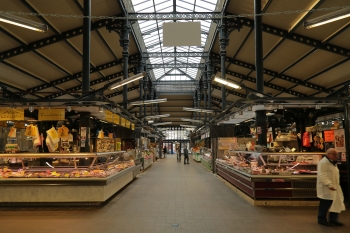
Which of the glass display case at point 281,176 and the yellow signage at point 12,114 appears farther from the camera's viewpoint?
the yellow signage at point 12,114

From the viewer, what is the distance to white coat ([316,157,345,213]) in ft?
17.7

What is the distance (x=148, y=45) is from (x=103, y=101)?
13898mm

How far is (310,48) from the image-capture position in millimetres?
13633

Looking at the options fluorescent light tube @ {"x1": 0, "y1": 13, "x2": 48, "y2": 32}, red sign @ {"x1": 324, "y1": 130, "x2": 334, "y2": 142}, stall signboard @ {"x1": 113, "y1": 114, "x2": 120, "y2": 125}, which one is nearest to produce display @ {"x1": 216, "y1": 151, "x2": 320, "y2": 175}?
red sign @ {"x1": 324, "y1": 130, "x2": 334, "y2": 142}

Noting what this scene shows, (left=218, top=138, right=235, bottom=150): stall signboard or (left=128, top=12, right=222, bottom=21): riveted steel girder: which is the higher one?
(left=128, top=12, right=222, bottom=21): riveted steel girder

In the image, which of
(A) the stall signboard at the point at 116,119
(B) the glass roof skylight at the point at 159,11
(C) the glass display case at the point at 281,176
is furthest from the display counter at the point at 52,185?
(B) the glass roof skylight at the point at 159,11

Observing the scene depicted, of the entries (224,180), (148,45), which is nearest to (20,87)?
(148,45)

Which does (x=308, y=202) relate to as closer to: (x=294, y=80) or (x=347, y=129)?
(x=347, y=129)

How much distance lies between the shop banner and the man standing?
2386 millimetres

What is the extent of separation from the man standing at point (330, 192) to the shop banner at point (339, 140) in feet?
7.83

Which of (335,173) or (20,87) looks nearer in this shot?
(335,173)

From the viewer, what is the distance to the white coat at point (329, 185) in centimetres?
539

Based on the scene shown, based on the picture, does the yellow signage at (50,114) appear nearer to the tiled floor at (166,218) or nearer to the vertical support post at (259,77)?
the tiled floor at (166,218)

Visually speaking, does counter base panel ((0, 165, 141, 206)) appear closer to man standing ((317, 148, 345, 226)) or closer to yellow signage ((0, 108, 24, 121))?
yellow signage ((0, 108, 24, 121))
